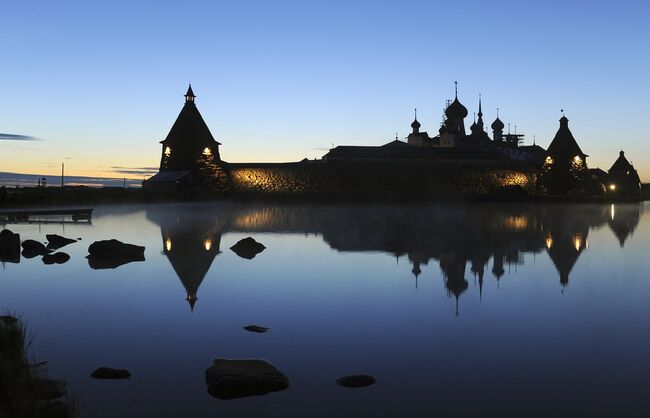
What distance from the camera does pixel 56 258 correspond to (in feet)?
53.0

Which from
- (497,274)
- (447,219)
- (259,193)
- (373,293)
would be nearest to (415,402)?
(373,293)

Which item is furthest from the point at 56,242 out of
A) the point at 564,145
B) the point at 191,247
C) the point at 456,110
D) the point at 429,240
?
the point at 456,110

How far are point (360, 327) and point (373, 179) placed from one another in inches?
2032

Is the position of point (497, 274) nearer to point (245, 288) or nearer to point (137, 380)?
point (245, 288)

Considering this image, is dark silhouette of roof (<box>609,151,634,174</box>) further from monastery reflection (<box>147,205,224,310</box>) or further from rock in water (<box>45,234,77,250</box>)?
rock in water (<box>45,234,77,250</box>)

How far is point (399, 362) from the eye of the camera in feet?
23.3

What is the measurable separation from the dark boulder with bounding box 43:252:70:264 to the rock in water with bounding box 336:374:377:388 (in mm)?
11769

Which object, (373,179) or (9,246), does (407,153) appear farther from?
(9,246)

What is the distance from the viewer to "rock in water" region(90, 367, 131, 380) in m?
6.52

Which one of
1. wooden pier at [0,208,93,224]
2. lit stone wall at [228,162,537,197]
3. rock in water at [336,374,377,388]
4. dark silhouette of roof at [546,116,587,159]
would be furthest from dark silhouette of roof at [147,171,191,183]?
rock in water at [336,374,377,388]

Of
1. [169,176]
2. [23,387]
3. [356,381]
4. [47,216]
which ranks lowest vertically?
[356,381]

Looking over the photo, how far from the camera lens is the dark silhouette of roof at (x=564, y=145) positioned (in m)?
59.2

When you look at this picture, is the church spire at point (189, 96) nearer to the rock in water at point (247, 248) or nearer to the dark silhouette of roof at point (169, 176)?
the dark silhouette of roof at point (169, 176)

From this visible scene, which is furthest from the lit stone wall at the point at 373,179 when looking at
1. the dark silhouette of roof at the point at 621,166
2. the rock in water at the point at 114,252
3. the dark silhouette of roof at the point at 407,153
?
the rock in water at the point at 114,252
